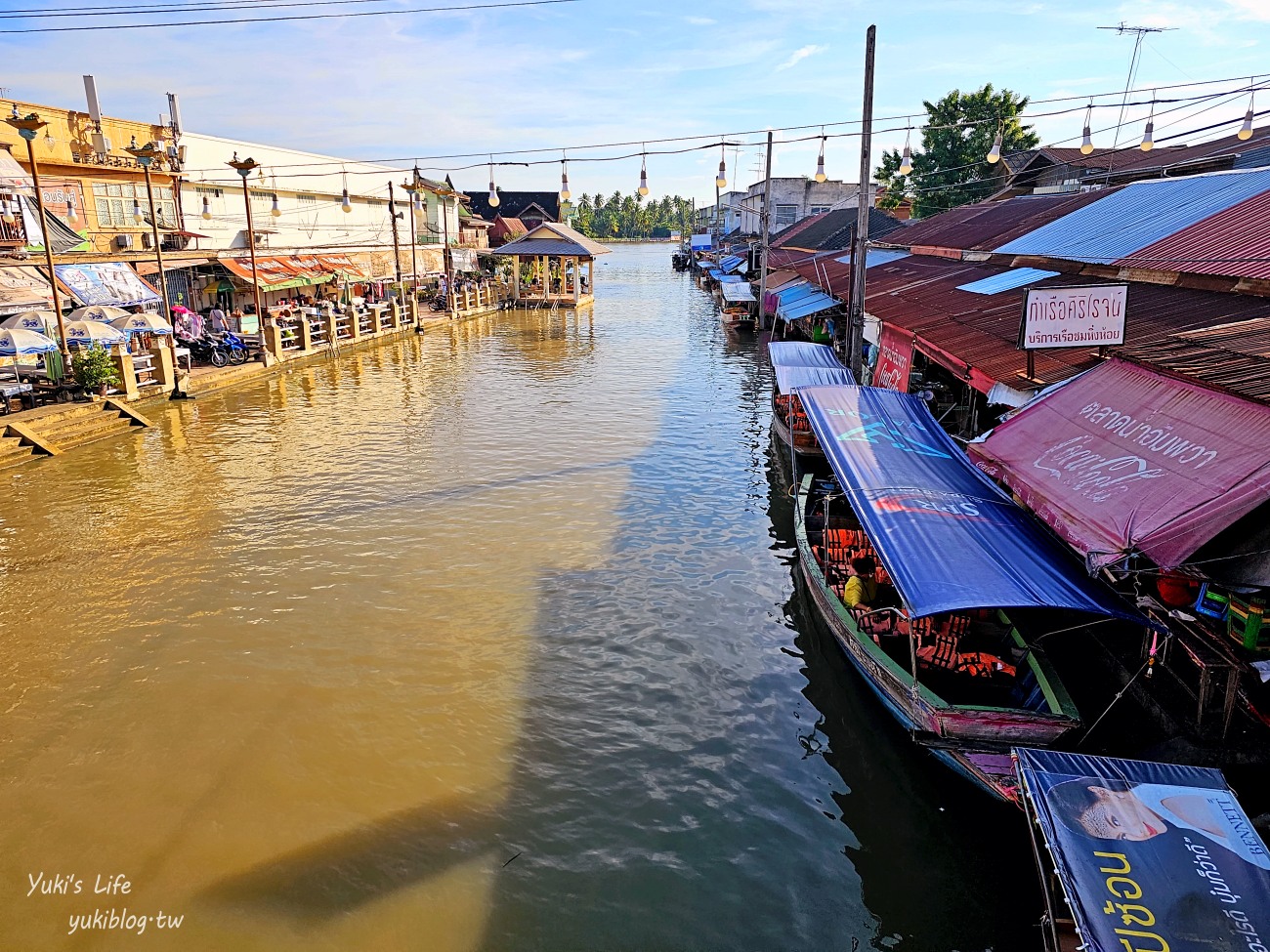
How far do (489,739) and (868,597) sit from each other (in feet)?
15.4

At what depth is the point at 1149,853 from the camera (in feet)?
15.6

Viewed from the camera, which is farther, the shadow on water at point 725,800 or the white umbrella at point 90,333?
the white umbrella at point 90,333

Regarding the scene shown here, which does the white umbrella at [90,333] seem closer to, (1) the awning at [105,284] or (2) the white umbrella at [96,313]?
(2) the white umbrella at [96,313]

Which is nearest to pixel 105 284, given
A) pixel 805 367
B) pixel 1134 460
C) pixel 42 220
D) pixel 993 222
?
pixel 42 220

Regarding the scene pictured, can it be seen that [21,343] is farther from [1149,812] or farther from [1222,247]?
[1222,247]

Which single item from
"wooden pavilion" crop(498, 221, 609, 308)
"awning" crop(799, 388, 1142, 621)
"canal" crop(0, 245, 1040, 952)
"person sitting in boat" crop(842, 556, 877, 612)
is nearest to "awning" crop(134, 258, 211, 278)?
"canal" crop(0, 245, 1040, 952)

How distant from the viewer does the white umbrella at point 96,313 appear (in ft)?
67.5

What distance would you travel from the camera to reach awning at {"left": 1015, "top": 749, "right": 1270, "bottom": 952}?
4301mm

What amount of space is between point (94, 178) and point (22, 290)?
25.7 ft

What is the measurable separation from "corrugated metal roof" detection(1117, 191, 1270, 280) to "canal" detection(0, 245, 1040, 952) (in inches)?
273

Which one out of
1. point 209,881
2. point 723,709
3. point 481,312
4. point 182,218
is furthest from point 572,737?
point 481,312

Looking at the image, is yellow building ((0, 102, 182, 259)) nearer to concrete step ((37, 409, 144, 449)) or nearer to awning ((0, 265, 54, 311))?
awning ((0, 265, 54, 311))

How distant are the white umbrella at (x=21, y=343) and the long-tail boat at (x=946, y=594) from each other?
16.7m

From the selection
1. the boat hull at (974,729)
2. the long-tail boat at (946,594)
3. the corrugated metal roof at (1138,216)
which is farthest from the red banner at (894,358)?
the boat hull at (974,729)
